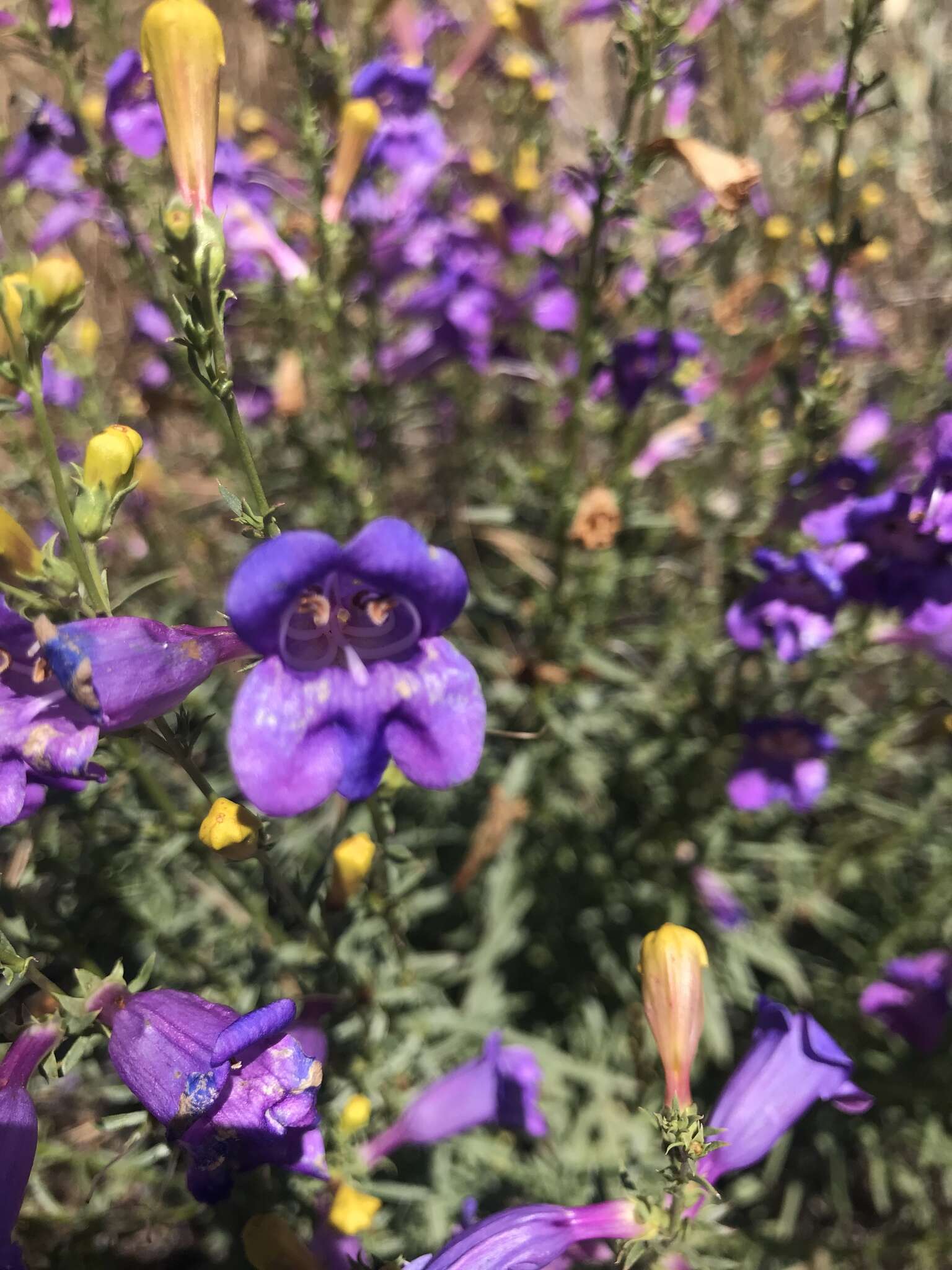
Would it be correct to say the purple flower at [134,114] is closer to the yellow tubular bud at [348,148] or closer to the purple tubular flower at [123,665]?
the yellow tubular bud at [348,148]

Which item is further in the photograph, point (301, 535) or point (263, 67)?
point (263, 67)

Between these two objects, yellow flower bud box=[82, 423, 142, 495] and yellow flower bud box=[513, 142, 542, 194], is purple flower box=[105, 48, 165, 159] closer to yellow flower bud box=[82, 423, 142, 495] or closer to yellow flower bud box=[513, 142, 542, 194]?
Answer: yellow flower bud box=[513, 142, 542, 194]

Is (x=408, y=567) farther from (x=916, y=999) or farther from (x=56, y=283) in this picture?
(x=916, y=999)

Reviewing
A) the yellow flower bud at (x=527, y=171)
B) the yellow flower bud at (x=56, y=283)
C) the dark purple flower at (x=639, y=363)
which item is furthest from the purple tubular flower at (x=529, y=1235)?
the yellow flower bud at (x=527, y=171)

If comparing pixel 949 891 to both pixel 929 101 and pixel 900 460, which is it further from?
pixel 929 101

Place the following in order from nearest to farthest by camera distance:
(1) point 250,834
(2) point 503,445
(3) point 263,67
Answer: (1) point 250,834
(2) point 503,445
(3) point 263,67

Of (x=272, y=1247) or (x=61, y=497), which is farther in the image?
(x=272, y=1247)

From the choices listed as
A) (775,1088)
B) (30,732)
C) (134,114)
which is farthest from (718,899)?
(134,114)

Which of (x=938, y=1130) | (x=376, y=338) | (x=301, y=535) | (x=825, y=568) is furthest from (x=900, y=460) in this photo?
(x=301, y=535)
